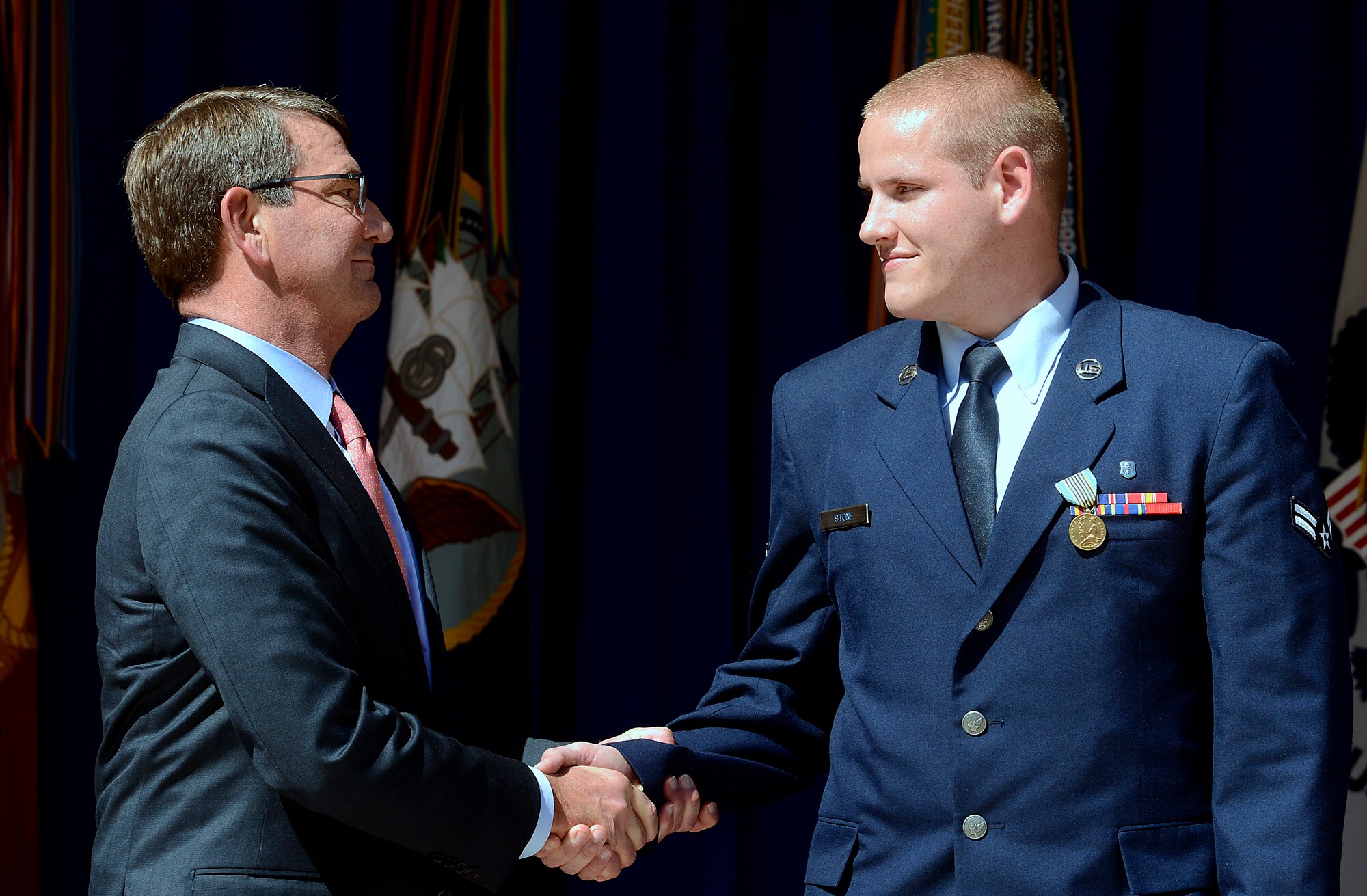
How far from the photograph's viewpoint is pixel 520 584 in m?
2.88

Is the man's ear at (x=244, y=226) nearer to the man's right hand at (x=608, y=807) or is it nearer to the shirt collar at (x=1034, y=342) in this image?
the man's right hand at (x=608, y=807)

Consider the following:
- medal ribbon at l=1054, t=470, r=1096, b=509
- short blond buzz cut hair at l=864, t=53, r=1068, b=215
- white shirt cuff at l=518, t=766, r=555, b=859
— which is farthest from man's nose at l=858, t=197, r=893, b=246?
white shirt cuff at l=518, t=766, r=555, b=859

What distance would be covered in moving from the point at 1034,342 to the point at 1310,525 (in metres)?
0.39

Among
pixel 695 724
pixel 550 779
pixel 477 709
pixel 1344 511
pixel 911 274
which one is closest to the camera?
pixel 911 274

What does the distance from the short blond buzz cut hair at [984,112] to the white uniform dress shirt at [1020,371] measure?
15cm

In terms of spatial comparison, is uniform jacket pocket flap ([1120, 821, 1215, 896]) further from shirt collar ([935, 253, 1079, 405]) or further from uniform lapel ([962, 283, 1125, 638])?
shirt collar ([935, 253, 1079, 405])

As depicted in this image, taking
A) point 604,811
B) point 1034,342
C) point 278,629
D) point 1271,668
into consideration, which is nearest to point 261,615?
point 278,629

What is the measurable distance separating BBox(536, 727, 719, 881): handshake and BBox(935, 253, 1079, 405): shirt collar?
0.69 m

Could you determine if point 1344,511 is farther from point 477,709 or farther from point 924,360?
point 477,709

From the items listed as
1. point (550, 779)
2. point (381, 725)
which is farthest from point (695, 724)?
point (381, 725)

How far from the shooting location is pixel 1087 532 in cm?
171

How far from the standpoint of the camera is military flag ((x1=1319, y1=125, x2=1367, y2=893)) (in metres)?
3.04

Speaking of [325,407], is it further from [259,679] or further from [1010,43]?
[1010,43]

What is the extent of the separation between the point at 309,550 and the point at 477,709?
1.22 metres
